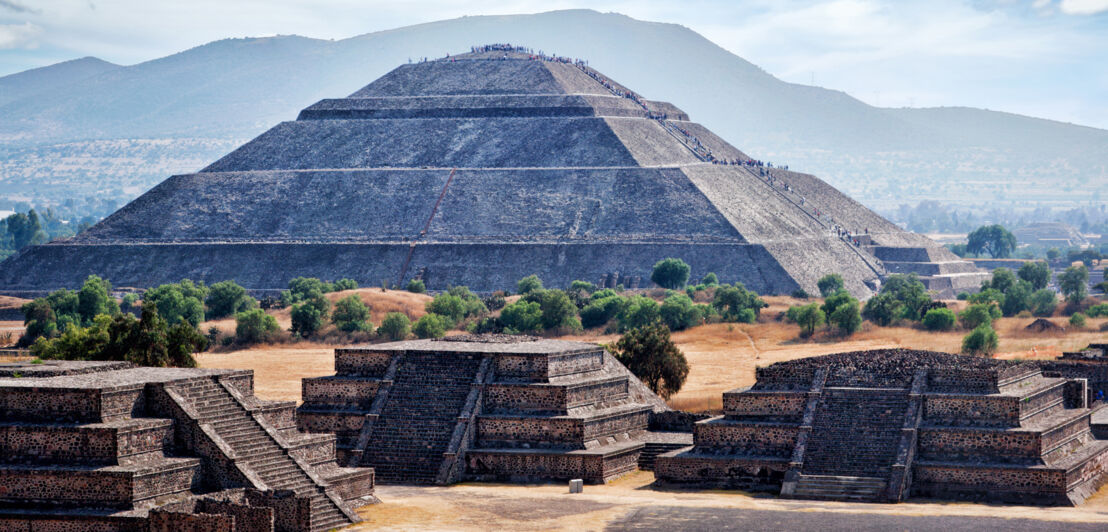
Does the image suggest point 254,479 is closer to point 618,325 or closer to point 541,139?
point 618,325

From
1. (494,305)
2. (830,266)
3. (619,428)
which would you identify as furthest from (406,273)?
(619,428)

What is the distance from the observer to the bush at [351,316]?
85.7 meters

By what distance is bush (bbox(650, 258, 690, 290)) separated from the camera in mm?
107188

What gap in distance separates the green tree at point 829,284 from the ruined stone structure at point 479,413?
64.2 m

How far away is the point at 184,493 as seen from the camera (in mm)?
34938

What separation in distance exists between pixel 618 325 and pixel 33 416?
54.3 m

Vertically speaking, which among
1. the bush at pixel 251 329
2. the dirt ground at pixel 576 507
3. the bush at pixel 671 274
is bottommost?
the dirt ground at pixel 576 507

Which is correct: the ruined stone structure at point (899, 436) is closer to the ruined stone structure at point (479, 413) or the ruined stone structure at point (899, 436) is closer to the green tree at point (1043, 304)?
the ruined stone structure at point (479, 413)

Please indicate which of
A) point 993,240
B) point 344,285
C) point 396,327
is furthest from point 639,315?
point 993,240

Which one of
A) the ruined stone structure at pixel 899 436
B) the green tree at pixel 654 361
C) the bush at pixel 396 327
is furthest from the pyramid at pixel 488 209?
the ruined stone structure at pixel 899 436

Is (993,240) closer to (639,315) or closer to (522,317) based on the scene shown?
(639,315)

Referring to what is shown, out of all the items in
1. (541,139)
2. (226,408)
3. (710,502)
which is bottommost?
(710,502)

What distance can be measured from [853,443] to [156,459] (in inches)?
650

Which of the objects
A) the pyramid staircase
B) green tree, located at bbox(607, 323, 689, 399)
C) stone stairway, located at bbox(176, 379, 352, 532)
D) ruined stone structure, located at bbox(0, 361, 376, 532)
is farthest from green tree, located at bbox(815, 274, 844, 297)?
stone stairway, located at bbox(176, 379, 352, 532)
